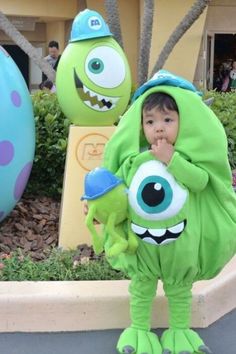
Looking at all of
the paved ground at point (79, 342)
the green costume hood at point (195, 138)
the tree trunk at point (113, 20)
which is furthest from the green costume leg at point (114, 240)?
the tree trunk at point (113, 20)

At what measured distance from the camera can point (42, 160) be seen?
16.6 feet

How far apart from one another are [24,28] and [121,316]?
12.9 m

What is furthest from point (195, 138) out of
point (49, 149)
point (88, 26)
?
point (49, 149)

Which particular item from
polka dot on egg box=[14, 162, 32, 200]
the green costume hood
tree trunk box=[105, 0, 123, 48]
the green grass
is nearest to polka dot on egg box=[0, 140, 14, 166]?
polka dot on egg box=[14, 162, 32, 200]

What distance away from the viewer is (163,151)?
2572 mm

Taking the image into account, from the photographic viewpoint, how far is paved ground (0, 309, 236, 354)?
306 centimetres

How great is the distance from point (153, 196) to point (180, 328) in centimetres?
72

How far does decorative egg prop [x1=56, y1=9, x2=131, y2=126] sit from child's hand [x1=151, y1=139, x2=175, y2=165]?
Answer: 1.42 m

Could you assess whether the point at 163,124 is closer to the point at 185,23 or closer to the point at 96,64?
the point at 96,64

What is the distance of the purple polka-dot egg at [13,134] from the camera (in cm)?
384

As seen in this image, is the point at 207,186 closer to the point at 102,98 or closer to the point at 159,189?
the point at 159,189

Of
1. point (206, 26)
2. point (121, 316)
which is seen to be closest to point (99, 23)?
point (121, 316)

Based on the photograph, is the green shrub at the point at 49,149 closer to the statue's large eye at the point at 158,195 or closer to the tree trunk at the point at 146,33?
the statue's large eye at the point at 158,195

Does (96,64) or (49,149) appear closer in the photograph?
(96,64)
